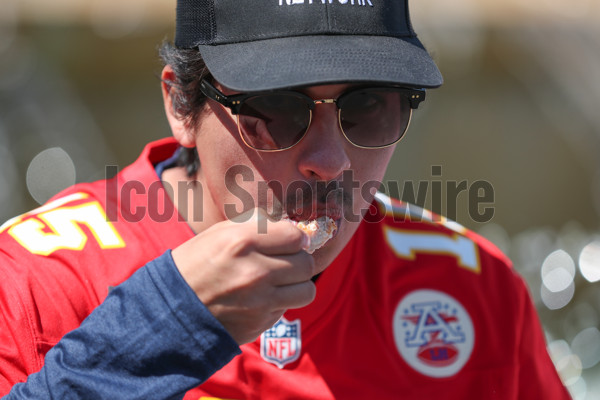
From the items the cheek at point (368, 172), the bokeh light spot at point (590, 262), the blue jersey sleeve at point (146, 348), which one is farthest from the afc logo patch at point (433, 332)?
the bokeh light spot at point (590, 262)

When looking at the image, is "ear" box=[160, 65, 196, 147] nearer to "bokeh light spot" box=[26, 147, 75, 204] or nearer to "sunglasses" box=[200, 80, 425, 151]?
"sunglasses" box=[200, 80, 425, 151]

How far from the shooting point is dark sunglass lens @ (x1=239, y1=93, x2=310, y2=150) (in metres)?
1.75

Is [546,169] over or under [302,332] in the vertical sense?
Result: under

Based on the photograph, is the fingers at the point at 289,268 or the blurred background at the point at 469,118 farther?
the blurred background at the point at 469,118

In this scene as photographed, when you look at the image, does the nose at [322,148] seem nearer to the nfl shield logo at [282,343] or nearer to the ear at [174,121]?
the ear at [174,121]

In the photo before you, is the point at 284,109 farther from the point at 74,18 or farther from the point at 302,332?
the point at 74,18

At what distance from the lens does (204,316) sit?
1.45m

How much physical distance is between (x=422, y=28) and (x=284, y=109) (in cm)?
366

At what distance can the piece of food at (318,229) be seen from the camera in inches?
70.9

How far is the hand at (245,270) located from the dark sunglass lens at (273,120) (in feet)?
1.16

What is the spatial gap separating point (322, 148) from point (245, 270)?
0.49 m

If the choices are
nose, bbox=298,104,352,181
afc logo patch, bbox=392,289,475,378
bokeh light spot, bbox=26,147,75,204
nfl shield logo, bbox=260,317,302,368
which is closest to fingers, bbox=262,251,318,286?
nose, bbox=298,104,352,181

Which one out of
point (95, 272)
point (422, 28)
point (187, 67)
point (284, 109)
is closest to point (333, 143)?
point (284, 109)

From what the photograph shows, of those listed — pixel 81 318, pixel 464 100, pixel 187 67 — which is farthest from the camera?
pixel 464 100
